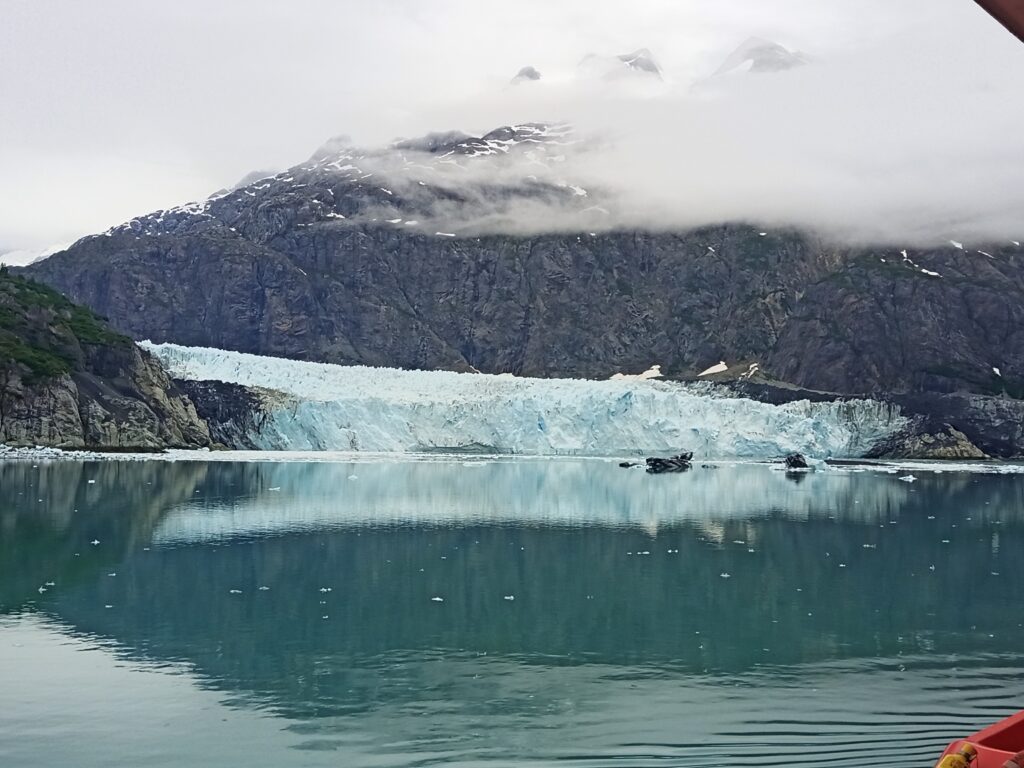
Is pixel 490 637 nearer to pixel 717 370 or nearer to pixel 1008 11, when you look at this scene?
A: pixel 1008 11

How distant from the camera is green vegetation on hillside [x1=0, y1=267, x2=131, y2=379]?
62.0m

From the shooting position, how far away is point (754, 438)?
7600cm

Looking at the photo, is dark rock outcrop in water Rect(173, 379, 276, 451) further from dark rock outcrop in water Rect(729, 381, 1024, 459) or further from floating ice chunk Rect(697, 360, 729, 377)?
floating ice chunk Rect(697, 360, 729, 377)

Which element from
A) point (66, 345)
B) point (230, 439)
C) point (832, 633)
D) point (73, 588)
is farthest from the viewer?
point (230, 439)

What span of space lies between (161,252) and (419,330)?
48863 millimetres

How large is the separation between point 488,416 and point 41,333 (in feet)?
99.6

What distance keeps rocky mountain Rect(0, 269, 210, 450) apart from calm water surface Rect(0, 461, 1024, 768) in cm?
3183

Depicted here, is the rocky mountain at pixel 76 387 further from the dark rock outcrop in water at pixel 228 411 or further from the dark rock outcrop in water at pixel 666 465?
the dark rock outcrop in water at pixel 666 465

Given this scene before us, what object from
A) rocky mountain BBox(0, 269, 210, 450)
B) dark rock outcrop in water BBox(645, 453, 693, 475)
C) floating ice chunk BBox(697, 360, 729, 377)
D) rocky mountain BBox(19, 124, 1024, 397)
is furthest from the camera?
floating ice chunk BBox(697, 360, 729, 377)

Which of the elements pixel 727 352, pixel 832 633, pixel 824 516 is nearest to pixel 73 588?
pixel 832 633

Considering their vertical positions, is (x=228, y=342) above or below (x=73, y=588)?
above

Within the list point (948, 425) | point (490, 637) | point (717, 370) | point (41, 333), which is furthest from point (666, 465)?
point (717, 370)

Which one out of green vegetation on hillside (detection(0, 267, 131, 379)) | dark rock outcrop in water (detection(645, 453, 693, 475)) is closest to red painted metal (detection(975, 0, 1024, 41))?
dark rock outcrop in water (detection(645, 453, 693, 475))

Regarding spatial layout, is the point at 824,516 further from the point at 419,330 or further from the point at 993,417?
the point at 419,330
